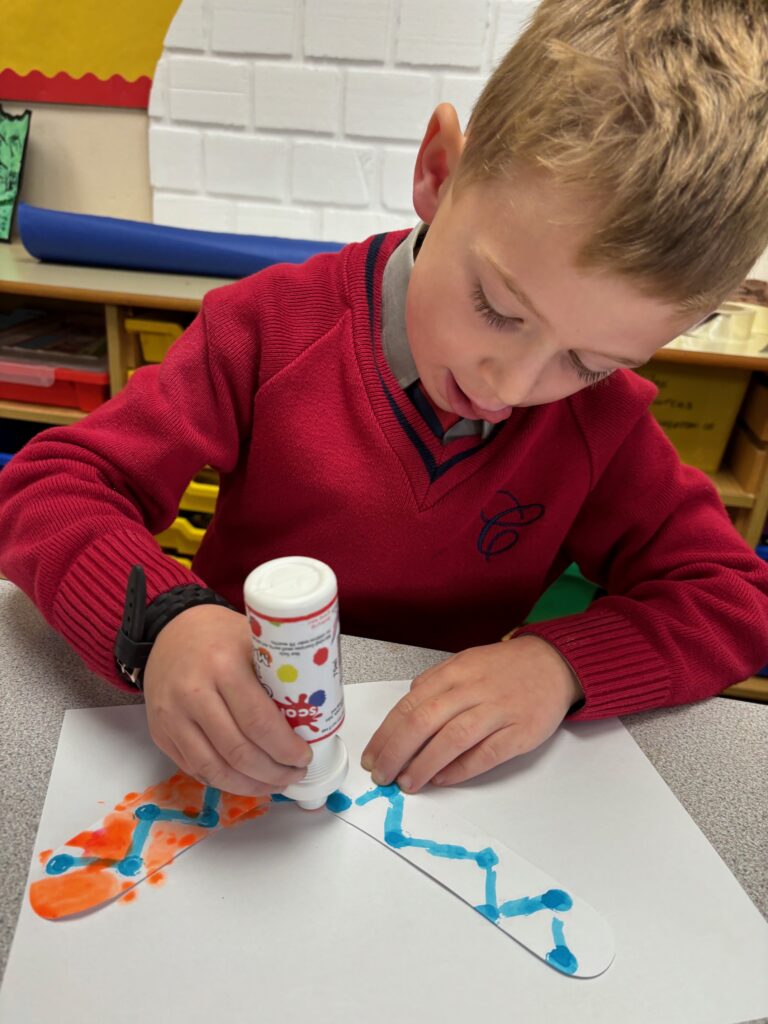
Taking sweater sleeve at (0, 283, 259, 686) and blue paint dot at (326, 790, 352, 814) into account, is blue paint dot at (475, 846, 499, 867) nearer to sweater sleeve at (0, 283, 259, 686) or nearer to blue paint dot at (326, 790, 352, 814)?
blue paint dot at (326, 790, 352, 814)

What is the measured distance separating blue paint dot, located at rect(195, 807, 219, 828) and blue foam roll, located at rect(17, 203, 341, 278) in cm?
114

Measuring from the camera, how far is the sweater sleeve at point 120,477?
1.68ft

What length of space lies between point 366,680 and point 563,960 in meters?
0.23

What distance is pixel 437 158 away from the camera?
0.53 metres

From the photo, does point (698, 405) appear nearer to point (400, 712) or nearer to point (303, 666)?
point (400, 712)

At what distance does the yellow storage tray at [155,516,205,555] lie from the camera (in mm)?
1529

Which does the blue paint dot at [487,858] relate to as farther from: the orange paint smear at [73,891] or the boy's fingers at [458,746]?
the orange paint smear at [73,891]

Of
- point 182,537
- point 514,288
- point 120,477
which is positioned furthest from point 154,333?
point 514,288

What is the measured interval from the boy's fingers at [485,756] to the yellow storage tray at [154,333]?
105 centimetres

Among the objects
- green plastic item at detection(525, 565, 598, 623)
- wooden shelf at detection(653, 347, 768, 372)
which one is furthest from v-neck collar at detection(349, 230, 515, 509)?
wooden shelf at detection(653, 347, 768, 372)

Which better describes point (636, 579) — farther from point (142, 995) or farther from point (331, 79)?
point (331, 79)

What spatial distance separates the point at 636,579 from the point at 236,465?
Answer: 0.41m

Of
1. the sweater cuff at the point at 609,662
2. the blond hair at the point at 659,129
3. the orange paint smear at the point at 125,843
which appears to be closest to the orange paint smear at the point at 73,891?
the orange paint smear at the point at 125,843

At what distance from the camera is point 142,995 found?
333 mm
